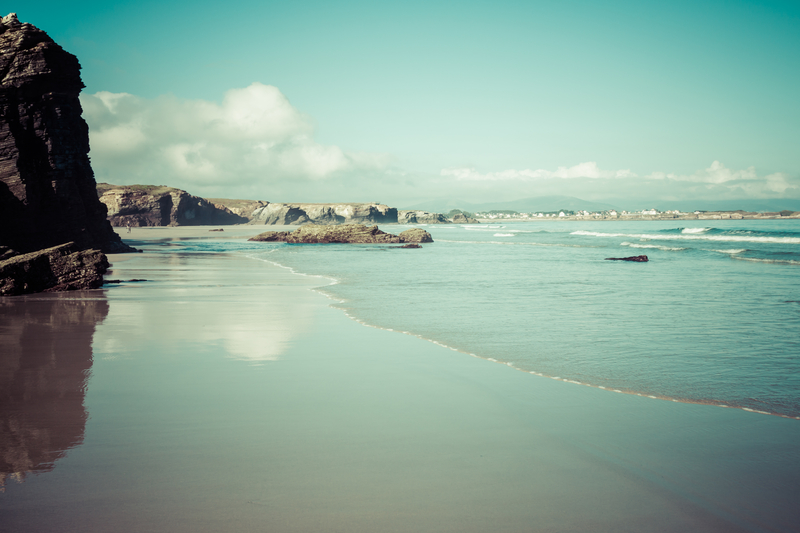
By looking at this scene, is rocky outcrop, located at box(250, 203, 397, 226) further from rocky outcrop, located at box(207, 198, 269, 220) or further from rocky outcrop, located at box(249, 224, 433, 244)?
rocky outcrop, located at box(249, 224, 433, 244)

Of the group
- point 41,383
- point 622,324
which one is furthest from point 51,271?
point 622,324

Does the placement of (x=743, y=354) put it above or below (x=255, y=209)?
below

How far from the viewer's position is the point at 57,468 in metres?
3.32

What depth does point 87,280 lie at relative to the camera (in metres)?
13.2

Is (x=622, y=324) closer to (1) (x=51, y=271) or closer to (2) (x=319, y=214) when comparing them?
(1) (x=51, y=271)

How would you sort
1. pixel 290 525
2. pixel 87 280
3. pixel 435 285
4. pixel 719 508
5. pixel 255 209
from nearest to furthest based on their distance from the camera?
pixel 290 525 → pixel 719 508 → pixel 87 280 → pixel 435 285 → pixel 255 209

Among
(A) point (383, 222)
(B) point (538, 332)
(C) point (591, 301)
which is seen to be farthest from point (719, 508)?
(A) point (383, 222)

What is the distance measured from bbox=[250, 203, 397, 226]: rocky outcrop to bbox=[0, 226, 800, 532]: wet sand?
145 metres

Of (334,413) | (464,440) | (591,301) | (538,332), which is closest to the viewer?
(464,440)

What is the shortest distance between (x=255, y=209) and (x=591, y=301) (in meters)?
159

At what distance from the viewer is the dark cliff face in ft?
67.8

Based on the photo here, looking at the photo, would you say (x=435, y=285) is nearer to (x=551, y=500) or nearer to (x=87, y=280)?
(x=87, y=280)

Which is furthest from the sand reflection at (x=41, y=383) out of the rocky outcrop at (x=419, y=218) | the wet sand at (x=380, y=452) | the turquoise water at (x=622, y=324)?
the rocky outcrop at (x=419, y=218)

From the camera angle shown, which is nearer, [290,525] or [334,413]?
[290,525]
